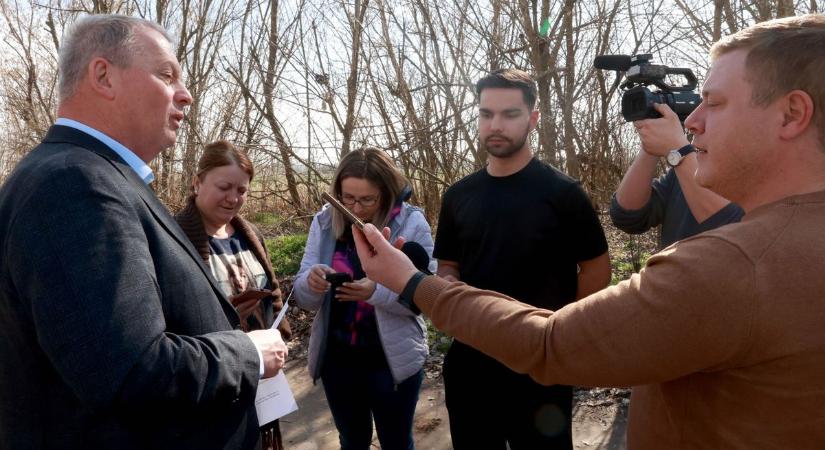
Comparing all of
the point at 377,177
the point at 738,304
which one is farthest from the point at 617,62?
the point at 738,304

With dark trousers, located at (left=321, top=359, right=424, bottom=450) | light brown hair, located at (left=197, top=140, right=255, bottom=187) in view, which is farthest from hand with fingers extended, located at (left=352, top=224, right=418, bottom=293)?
light brown hair, located at (left=197, top=140, right=255, bottom=187)

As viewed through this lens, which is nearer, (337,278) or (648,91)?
(648,91)

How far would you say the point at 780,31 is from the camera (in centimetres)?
120

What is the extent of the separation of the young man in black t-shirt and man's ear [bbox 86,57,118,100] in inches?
62.5

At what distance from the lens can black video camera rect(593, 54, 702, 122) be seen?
2.11m

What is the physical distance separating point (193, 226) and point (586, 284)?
195cm

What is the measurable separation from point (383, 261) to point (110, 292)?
29.7 inches

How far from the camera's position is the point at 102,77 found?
145cm

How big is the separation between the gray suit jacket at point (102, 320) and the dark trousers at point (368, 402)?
133cm

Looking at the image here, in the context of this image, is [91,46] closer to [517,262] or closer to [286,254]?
[517,262]

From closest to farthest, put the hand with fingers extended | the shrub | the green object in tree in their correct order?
the hand with fingers extended < the green object in tree < the shrub

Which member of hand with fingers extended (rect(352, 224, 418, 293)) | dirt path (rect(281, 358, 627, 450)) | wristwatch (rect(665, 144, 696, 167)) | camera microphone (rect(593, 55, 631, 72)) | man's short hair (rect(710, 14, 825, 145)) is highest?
camera microphone (rect(593, 55, 631, 72))

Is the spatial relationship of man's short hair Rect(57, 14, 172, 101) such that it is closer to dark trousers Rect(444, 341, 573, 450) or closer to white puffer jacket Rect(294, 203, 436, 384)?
white puffer jacket Rect(294, 203, 436, 384)

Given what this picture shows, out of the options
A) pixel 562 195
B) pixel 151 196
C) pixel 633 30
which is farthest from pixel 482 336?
pixel 633 30
